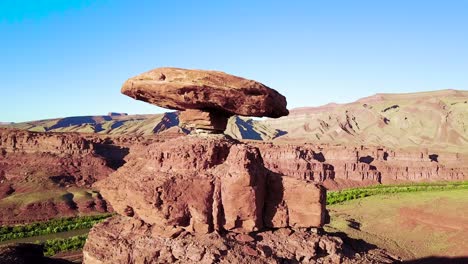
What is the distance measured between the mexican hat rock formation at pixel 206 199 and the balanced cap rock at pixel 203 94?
48 millimetres

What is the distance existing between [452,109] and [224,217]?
165m

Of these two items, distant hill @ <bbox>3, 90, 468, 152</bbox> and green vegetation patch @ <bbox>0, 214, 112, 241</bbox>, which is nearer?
green vegetation patch @ <bbox>0, 214, 112, 241</bbox>

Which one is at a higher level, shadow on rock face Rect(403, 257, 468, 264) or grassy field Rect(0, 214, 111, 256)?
shadow on rock face Rect(403, 257, 468, 264)

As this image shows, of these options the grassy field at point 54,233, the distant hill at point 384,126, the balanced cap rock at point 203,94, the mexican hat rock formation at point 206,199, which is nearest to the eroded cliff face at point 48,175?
the grassy field at point 54,233

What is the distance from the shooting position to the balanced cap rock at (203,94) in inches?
663

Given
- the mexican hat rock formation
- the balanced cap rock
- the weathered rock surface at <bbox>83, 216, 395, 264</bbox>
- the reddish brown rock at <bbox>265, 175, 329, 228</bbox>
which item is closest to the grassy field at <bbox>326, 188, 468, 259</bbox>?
the weathered rock surface at <bbox>83, 216, 395, 264</bbox>

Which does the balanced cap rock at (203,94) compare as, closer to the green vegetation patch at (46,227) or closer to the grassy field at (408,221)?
the grassy field at (408,221)

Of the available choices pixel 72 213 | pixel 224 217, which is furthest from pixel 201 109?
pixel 72 213

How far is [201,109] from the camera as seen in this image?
18.8m

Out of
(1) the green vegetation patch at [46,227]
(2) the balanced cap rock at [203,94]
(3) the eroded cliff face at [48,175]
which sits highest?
(2) the balanced cap rock at [203,94]

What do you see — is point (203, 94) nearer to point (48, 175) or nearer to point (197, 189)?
point (197, 189)

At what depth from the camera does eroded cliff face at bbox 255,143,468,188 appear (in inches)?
3061

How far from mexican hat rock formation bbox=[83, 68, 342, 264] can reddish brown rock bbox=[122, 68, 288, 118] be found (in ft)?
0.15

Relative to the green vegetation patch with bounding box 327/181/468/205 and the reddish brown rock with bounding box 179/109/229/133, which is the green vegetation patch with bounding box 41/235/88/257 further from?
the green vegetation patch with bounding box 327/181/468/205
